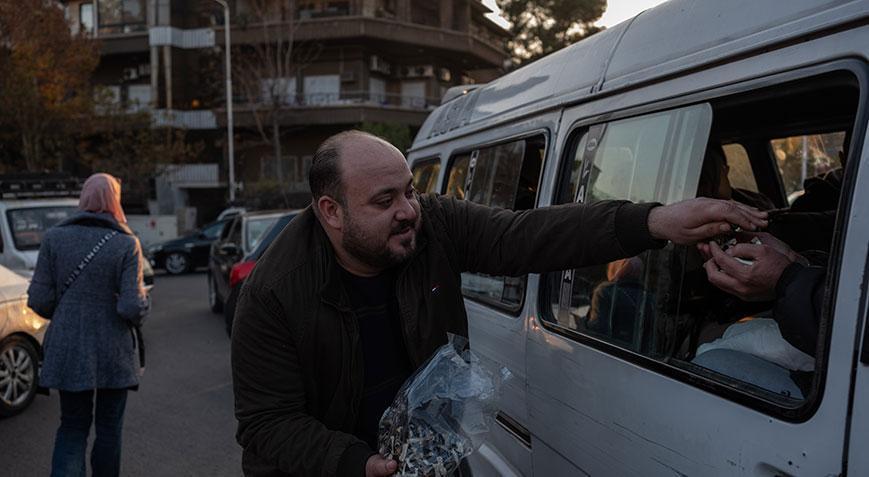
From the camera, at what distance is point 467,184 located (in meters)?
4.02

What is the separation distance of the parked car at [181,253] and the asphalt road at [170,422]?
9.91 metres

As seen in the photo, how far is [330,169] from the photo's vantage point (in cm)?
214

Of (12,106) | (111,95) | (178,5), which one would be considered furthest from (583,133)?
(178,5)

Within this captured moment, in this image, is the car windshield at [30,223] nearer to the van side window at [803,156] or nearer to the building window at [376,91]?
the van side window at [803,156]

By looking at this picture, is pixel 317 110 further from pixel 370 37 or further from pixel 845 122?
pixel 845 122

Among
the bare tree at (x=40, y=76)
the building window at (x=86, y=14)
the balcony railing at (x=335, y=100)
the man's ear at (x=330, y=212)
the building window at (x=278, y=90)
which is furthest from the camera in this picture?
the building window at (x=86, y=14)

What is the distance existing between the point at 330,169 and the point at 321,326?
47 centimetres

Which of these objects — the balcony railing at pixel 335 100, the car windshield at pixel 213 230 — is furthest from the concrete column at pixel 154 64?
the car windshield at pixel 213 230

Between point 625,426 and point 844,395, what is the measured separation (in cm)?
74

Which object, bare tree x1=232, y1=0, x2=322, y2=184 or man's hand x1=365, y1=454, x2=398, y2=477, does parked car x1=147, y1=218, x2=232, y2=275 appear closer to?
bare tree x1=232, y1=0, x2=322, y2=184

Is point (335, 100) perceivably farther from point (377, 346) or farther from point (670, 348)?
point (670, 348)

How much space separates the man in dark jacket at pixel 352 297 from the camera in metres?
2.06

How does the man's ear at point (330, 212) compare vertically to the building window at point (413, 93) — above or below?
below

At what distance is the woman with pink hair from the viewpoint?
3932 millimetres
